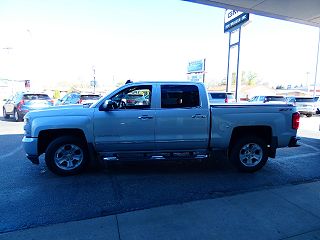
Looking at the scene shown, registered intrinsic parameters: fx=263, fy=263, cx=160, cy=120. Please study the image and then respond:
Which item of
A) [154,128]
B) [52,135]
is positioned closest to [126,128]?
[154,128]

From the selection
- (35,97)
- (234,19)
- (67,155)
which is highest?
(234,19)

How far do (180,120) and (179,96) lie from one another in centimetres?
53

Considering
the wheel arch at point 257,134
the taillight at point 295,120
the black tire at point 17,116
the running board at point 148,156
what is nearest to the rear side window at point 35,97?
the black tire at point 17,116

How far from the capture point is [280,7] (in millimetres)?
8383

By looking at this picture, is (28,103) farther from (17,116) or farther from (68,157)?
(68,157)

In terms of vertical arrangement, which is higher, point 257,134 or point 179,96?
point 179,96

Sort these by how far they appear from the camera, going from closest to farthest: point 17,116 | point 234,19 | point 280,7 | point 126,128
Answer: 1. point 126,128
2. point 280,7
3. point 17,116
4. point 234,19

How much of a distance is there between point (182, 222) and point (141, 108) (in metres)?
2.59

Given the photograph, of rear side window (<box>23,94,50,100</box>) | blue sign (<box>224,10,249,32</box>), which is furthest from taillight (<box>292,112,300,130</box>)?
blue sign (<box>224,10,249,32</box>)

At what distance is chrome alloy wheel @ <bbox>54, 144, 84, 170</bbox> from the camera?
5352 mm

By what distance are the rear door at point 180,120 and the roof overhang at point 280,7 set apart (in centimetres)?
377

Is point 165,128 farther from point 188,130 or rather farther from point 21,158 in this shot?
point 21,158

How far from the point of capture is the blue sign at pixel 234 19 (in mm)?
20097

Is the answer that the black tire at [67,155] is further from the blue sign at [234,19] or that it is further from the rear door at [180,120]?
the blue sign at [234,19]
